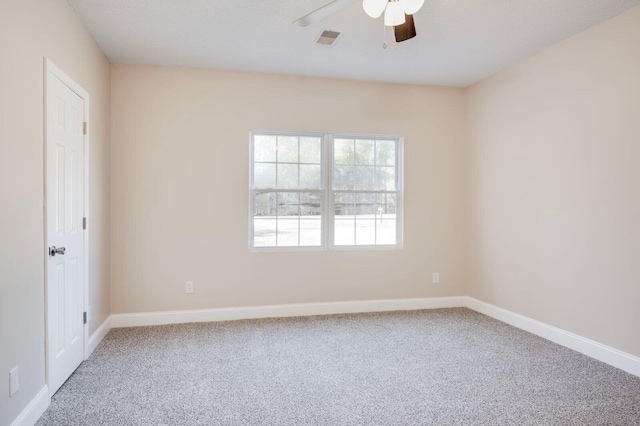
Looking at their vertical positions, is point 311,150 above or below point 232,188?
above

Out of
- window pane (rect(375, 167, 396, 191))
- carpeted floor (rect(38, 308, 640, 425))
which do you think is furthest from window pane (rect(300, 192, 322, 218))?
carpeted floor (rect(38, 308, 640, 425))

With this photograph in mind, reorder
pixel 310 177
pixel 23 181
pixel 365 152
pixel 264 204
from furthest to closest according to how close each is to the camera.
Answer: pixel 365 152 < pixel 310 177 < pixel 264 204 < pixel 23 181

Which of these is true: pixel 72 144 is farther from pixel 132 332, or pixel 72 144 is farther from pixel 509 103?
pixel 509 103

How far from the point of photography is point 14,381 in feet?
6.37

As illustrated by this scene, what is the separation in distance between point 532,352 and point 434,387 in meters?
1.20

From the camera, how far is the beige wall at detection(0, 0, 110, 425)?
186 cm

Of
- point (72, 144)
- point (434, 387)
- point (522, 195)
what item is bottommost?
point (434, 387)

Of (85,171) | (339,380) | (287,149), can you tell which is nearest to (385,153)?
(287,149)

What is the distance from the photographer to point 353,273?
4.38 m

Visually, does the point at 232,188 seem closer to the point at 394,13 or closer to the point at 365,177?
the point at 365,177

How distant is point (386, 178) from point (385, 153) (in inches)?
12.0

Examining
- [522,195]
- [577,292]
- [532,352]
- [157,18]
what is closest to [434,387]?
[532,352]

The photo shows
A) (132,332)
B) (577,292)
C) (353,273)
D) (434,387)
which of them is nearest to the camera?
(434,387)

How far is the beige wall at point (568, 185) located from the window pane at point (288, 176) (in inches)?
85.9
